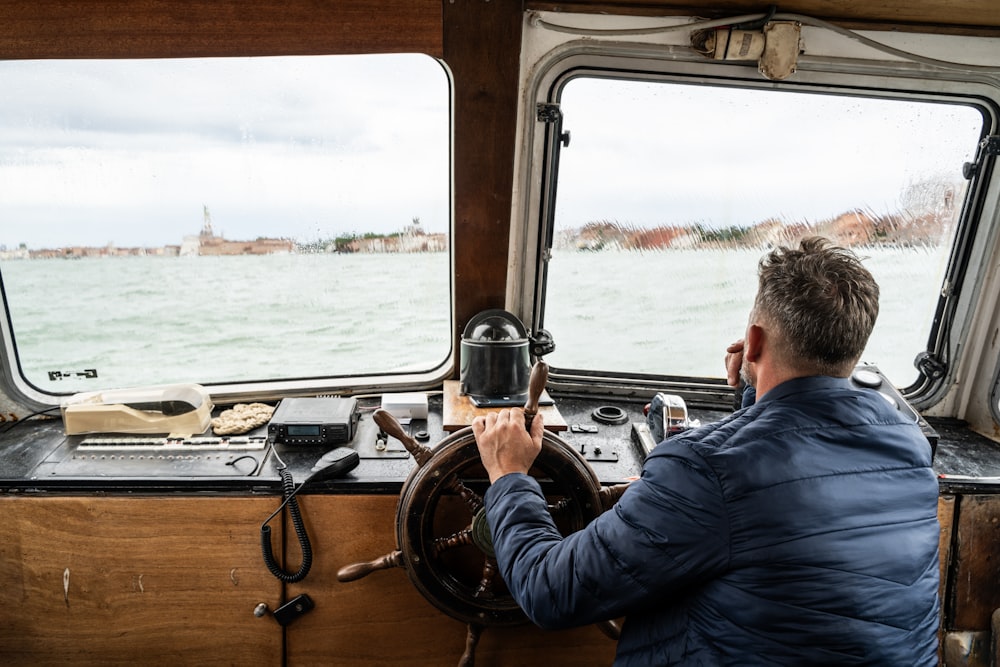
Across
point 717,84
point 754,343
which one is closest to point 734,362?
point 754,343

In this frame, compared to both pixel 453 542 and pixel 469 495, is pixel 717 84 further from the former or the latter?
pixel 453 542

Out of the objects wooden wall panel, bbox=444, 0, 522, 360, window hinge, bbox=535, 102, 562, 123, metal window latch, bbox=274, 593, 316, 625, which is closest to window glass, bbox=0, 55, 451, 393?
wooden wall panel, bbox=444, 0, 522, 360

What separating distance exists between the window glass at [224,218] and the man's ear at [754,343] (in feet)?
4.15

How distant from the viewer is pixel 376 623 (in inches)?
72.2

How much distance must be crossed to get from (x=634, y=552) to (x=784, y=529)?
0.74 ft

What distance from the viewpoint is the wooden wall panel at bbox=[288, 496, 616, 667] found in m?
1.75

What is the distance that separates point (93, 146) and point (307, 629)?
1.61 metres

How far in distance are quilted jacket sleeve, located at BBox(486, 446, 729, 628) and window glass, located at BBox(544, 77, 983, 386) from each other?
1.24m

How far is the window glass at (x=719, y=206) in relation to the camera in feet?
6.72

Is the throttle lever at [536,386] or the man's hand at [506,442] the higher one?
the throttle lever at [536,386]

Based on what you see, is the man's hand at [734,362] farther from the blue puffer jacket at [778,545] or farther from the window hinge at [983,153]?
the window hinge at [983,153]

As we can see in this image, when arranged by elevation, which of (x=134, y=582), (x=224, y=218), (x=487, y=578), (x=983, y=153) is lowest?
(x=134, y=582)

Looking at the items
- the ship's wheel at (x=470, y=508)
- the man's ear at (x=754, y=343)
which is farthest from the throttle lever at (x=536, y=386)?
the man's ear at (x=754, y=343)

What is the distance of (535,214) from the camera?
214 centimetres
